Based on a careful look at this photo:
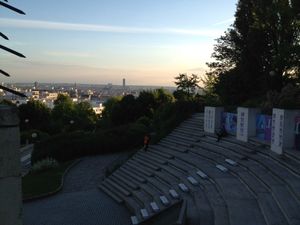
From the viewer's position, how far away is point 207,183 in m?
16.1

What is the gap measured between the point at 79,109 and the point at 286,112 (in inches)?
2904

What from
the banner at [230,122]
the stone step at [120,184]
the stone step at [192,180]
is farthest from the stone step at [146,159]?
the stone step at [192,180]

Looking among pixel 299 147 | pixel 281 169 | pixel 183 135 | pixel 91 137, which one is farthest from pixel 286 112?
pixel 91 137

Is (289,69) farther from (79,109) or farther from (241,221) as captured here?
(79,109)

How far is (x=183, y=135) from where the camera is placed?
92.6 feet

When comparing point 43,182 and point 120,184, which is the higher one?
point 120,184

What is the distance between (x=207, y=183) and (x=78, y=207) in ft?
22.0

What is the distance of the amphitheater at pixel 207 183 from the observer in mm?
11945

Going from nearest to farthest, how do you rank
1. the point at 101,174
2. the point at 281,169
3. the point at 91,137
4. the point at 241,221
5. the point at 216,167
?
the point at 241,221 < the point at 281,169 < the point at 216,167 < the point at 101,174 < the point at 91,137

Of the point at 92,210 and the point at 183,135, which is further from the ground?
the point at 183,135

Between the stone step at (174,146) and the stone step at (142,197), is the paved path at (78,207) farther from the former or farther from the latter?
the stone step at (174,146)

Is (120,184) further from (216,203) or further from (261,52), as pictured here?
(261,52)

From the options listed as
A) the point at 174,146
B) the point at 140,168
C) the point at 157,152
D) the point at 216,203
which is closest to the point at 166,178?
the point at 140,168

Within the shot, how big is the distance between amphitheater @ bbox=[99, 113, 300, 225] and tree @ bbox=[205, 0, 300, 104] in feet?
36.6
